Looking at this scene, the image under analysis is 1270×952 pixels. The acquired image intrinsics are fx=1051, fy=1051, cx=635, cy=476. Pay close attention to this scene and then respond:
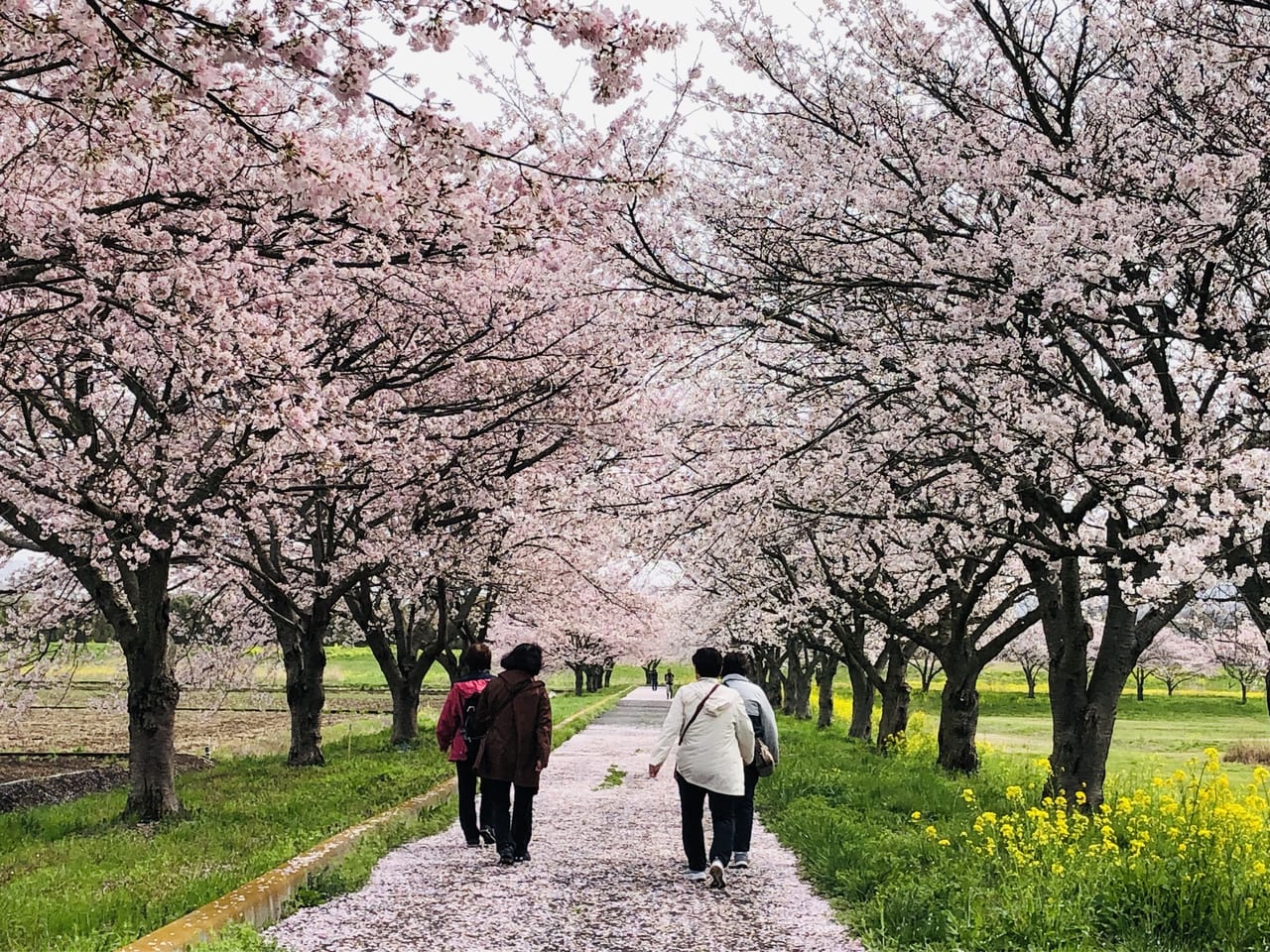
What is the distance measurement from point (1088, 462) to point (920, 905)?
403 cm

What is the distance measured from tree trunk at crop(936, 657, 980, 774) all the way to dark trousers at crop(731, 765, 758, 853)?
352 inches

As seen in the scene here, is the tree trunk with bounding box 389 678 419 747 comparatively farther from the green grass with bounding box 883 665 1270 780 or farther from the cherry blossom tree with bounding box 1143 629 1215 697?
the cherry blossom tree with bounding box 1143 629 1215 697

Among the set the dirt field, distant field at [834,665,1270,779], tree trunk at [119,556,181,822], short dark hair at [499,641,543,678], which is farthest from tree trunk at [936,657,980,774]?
the dirt field

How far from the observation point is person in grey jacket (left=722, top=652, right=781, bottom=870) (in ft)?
26.8

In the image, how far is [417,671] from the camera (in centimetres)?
2092

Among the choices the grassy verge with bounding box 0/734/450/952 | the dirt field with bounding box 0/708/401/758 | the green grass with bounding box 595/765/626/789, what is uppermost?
the grassy verge with bounding box 0/734/450/952

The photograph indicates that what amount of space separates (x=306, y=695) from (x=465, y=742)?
31.7 ft

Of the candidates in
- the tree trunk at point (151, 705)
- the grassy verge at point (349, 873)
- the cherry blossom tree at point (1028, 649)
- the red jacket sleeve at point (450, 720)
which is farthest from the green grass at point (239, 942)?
the cherry blossom tree at point (1028, 649)

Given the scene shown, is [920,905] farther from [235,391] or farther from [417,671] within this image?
[417,671]

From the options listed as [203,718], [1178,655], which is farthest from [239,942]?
[1178,655]

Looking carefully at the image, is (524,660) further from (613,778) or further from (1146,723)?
(1146,723)

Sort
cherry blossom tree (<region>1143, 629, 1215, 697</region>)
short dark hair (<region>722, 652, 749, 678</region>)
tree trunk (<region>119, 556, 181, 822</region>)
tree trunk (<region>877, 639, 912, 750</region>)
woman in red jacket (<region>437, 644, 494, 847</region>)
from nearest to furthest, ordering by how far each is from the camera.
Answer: short dark hair (<region>722, 652, 749, 678</region>) → woman in red jacket (<region>437, 644, 494, 847</region>) → tree trunk (<region>119, 556, 181, 822</region>) → tree trunk (<region>877, 639, 912, 750</region>) → cherry blossom tree (<region>1143, 629, 1215, 697</region>)

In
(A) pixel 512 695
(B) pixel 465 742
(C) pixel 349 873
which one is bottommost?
(C) pixel 349 873

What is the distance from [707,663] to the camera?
827 cm
